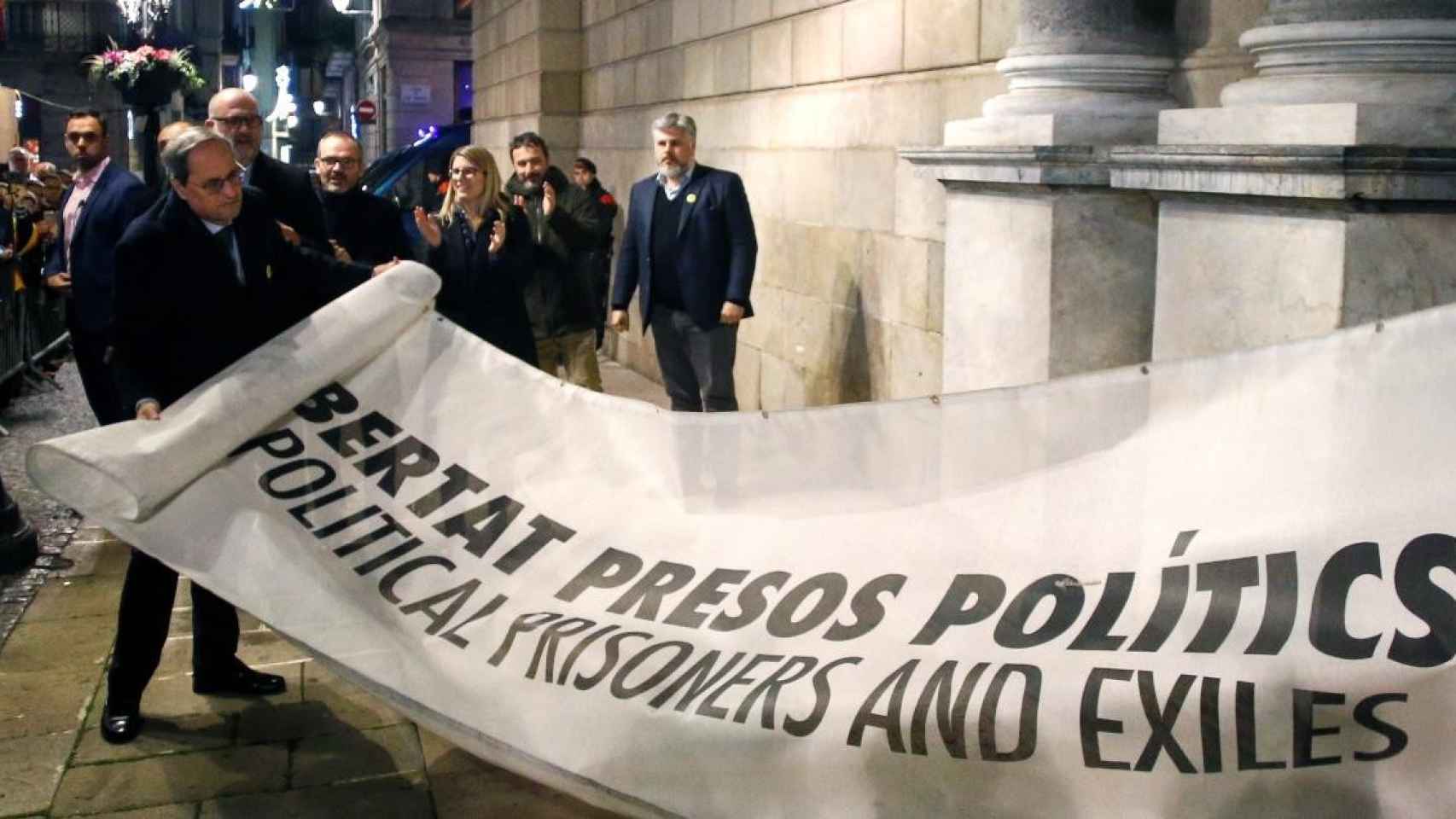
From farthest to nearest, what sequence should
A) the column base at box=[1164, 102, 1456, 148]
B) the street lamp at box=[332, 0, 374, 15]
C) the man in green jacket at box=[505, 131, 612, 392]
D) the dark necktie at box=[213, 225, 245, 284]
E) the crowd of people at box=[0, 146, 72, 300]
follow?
the street lamp at box=[332, 0, 374, 15], the crowd of people at box=[0, 146, 72, 300], the man in green jacket at box=[505, 131, 612, 392], the dark necktie at box=[213, 225, 245, 284], the column base at box=[1164, 102, 1456, 148]

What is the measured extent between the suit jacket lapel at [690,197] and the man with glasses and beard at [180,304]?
3158mm

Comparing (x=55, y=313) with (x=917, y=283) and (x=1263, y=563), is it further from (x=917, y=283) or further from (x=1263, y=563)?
(x=1263, y=563)

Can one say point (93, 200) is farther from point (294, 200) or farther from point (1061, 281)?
point (1061, 281)

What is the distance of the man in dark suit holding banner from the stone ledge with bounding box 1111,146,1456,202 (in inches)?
135

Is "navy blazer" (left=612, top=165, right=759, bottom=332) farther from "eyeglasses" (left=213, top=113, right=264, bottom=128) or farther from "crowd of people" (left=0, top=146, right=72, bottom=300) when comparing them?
"crowd of people" (left=0, top=146, right=72, bottom=300)

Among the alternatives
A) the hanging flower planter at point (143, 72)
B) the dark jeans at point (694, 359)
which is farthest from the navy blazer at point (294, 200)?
the hanging flower planter at point (143, 72)

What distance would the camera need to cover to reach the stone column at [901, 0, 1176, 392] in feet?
18.5

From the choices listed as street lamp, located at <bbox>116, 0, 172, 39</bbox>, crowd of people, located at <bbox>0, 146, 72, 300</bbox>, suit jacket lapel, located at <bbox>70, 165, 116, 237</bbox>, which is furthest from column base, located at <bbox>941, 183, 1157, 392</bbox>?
street lamp, located at <bbox>116, 0, 172, 39</bbox>

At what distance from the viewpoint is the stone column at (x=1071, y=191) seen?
18.5 ft

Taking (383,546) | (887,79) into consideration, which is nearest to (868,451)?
(383,546)

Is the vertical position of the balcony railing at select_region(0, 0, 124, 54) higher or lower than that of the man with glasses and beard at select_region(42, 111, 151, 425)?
higher

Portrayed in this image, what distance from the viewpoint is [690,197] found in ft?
26.7

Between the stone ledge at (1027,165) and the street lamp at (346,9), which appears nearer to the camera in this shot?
the stone ledge at (1027,165)

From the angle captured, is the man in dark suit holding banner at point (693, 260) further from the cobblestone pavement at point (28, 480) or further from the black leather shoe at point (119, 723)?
the black leather shoe at point (119, 723)
